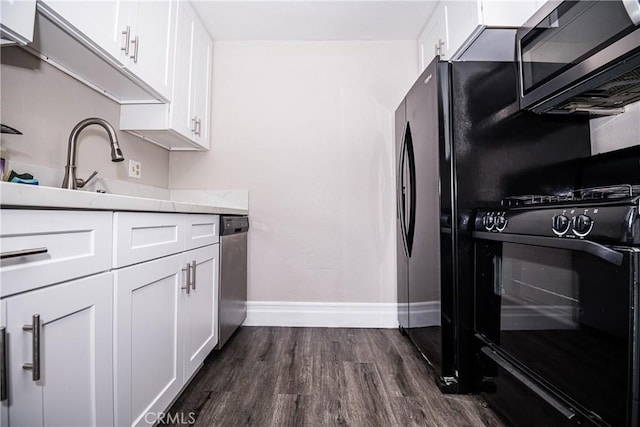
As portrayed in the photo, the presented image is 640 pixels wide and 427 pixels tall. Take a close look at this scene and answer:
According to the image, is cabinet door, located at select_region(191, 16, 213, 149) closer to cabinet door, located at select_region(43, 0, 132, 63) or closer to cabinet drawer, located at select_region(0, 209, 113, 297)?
cabinet door, located at select_region(43, 0, 132, 63)

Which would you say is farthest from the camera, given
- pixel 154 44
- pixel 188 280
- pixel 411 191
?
pixel 411 191

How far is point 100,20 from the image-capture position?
1.19m

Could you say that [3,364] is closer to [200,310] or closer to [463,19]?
[200,310]

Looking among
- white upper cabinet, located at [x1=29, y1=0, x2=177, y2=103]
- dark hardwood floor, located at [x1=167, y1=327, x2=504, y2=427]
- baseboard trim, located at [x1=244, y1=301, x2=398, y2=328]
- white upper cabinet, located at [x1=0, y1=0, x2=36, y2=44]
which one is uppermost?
white upper cabinet, located at [x1=29, y1=0, x2=177, y2=103]

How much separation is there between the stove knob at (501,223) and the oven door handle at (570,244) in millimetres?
26

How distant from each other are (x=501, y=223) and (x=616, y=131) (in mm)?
783

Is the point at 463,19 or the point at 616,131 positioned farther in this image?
the point at 463,19

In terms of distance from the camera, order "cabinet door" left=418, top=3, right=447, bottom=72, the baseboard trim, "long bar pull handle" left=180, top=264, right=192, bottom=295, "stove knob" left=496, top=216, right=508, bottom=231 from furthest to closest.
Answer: the baseboard trim → "cabinet door" left=418, top=3, right=447, bottom=72 → "long bar pull handle" left=180, top=264, right=192, bottom=295 → "stove knob" left=496, top=216, right=508, bottom=231

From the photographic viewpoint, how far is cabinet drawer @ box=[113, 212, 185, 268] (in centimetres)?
87

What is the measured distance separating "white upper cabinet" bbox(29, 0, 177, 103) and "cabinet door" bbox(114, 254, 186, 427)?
0.90 meters

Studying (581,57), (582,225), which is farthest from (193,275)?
(581,57)

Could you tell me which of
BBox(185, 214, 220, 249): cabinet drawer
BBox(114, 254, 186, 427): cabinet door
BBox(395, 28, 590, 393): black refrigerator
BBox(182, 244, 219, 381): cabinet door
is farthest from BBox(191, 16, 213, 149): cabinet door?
BBox(395, 28, 590, 393): black refrigerator

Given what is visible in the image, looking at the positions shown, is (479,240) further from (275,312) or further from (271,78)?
(271,78)

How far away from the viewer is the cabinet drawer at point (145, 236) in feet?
2.85
